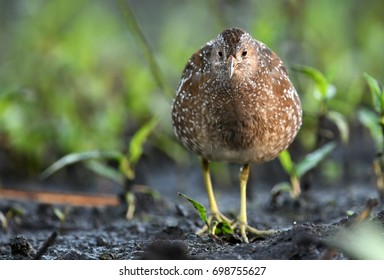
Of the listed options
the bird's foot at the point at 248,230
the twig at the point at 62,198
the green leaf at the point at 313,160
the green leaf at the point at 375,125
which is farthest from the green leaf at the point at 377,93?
the twig at the point at 62,198

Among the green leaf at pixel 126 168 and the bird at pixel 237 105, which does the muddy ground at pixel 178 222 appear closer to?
the green leaf at pixel 126 168

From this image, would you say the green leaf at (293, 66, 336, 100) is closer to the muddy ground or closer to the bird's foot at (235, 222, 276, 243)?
the muddy ground

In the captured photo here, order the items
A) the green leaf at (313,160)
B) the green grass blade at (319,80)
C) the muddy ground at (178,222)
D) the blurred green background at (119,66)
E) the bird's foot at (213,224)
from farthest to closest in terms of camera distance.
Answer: the blurred green background at (119,66)
the green leaf at (313,160)
the green grass blade at (319,80)
the bird's foot at (213,224)
the muddy ground at (178,222)

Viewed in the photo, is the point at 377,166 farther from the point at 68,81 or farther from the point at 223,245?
the point at 68,81

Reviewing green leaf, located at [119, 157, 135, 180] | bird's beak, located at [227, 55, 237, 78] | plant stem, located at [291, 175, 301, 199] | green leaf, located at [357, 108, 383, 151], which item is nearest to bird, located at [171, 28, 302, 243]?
bird's beak, located at [227, 55, 237, 78]

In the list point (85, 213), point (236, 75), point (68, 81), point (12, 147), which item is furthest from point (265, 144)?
point (68, 81)
